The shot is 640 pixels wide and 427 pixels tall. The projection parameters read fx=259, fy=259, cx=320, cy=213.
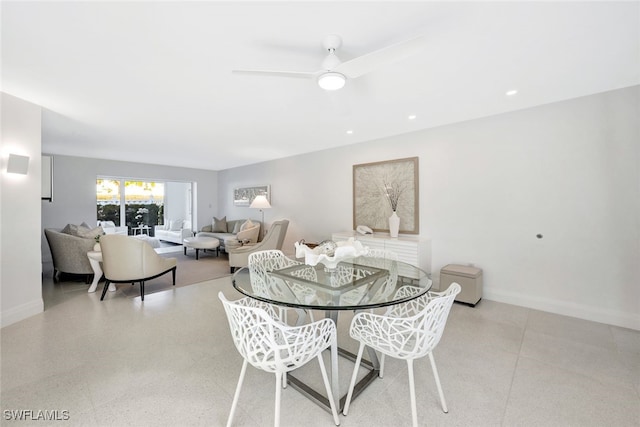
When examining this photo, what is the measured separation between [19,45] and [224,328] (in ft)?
9.27

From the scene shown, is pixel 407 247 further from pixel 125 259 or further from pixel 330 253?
pixel 125 259

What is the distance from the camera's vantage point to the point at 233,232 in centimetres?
716

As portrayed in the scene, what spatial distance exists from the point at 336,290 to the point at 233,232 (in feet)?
19.5

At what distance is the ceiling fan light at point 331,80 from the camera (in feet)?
6.02

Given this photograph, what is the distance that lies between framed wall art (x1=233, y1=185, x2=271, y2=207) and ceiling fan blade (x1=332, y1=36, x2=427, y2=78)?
4.99 m

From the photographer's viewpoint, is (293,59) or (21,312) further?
(21,312)

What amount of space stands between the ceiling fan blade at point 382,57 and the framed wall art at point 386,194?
8.42ft

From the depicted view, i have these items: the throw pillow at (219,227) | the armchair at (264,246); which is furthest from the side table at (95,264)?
the throw pillow at (219,227)

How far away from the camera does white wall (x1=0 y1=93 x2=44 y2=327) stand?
8.73ft

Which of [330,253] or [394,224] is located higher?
[394,224]

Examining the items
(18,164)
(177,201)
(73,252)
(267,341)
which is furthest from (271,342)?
(177,201)

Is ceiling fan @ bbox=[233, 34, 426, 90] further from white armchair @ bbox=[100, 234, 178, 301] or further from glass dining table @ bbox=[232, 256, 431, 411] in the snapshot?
white armchair @ bbox=[100, 234, 178, 301]

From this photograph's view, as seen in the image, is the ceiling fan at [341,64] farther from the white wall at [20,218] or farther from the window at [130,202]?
the window at [130,202]

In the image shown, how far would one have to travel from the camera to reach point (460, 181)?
11.9ft
